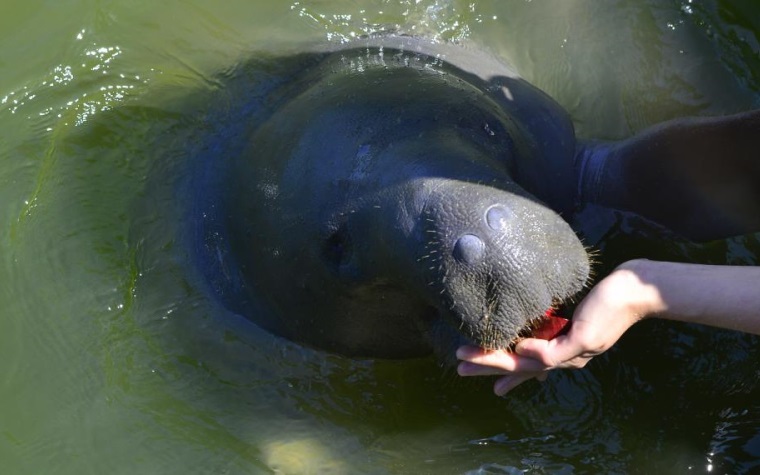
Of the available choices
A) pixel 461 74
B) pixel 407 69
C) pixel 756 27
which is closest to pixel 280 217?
pixel 407 69

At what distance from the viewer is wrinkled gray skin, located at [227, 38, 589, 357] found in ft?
11.0

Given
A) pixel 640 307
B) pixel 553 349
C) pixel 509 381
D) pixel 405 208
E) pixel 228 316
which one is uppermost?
pixel 405 208

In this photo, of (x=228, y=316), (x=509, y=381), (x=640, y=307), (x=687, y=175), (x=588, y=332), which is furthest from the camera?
(x=228, y=316)

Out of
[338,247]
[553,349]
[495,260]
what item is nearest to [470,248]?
[495,260]

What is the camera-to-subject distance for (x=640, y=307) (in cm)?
352

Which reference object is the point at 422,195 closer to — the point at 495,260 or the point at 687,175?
the point at 495,260

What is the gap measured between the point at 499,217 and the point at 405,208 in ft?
1.35

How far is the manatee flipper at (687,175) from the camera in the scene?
4.62 meters

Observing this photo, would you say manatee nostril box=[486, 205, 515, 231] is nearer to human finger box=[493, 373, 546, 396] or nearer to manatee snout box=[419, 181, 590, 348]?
manatee snout box=[419, 181, 590, 348]

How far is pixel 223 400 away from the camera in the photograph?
4.82 metres

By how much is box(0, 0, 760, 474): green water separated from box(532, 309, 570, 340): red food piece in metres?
1.06

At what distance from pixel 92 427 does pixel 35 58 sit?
272 centimetres

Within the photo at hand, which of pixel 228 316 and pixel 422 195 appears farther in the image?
pixel 228 316

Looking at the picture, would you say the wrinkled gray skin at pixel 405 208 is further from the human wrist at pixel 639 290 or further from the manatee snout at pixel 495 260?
the human wrist at pixel 639 290
